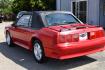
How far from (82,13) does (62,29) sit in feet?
42.4

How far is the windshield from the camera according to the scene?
7.93 m

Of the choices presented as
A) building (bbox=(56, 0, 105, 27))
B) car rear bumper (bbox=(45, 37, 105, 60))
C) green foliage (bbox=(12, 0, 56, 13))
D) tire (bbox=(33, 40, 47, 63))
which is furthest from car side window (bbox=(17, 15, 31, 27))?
green foliage (bbox=(12, 0, 56, 13))

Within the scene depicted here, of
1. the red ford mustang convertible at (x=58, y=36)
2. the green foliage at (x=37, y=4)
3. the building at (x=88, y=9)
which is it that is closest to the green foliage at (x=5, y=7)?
the green foliage at (x=37, y=4)

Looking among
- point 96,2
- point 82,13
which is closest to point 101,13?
point 96,2

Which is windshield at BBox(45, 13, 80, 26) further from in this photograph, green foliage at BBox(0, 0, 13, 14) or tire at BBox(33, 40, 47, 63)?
green foliage at BBox(0, 0, 13, 14)

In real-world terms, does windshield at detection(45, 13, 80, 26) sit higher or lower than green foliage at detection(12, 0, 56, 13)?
lower

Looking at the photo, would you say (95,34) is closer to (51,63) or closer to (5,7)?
(51,63)

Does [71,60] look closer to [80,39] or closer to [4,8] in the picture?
[80,39]

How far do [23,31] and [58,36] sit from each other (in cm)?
222

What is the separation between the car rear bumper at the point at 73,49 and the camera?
268 inches

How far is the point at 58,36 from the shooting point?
22.5ft

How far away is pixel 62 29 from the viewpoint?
7.12 metres

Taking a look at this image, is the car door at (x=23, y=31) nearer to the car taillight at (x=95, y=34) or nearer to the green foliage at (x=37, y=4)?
the car taillight at (x=95, y=34)

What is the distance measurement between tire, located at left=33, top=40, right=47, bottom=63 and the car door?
505mm
